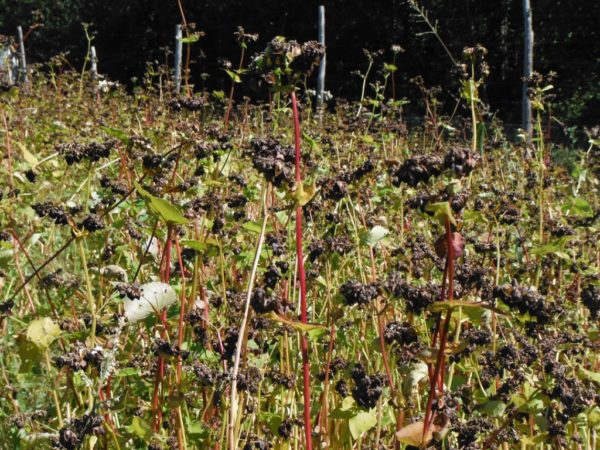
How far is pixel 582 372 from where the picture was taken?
5.21 feet

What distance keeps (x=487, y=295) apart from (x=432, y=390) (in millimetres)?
442

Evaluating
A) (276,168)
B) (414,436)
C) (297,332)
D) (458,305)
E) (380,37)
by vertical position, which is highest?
(276,168)

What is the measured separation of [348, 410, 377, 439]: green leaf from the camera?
1.41 metres

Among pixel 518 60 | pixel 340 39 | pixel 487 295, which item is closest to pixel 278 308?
pixel 487 295

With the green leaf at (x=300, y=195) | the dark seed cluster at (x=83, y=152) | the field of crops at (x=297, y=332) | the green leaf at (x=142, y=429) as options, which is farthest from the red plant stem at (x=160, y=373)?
the green leaf at (x=300, y=195)

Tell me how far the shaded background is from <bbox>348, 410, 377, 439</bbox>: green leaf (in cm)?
1481

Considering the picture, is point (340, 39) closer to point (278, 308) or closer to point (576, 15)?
point (576, 15)

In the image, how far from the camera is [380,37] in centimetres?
2397

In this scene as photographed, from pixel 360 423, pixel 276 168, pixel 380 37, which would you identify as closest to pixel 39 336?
pixel 276 168

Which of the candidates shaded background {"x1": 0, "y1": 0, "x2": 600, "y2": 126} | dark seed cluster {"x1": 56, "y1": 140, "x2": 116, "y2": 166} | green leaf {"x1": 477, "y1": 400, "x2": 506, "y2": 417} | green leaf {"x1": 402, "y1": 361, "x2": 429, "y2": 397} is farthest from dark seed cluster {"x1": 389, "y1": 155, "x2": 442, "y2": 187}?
shaded background {"x1": 0, "y1": 0, "x2": 600, "y2": 126}

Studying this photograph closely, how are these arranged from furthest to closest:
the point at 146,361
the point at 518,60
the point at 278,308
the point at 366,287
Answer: the point at 518,60 → the point at 146,361 → the point at 366,287 → the point at 278,308

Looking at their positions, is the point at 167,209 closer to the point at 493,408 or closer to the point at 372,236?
the point at 372,236

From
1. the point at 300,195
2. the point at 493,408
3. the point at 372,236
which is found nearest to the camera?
the point at 300,195

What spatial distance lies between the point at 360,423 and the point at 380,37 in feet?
77.0
